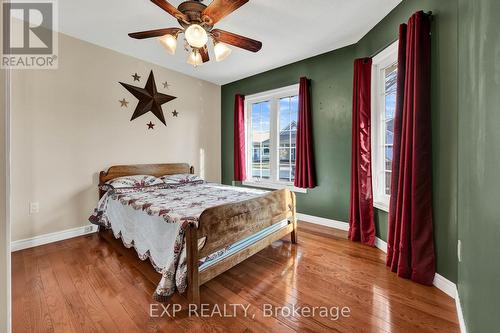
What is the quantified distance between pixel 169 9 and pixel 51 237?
2945 mm

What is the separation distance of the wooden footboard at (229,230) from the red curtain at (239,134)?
1.90 m

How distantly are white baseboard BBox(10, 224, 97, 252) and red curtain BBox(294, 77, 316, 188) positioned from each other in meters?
3.13

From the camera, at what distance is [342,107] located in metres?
3.10

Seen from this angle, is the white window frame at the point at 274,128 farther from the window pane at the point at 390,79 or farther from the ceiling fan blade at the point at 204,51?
the ceiling fan blade at the point at 204,51

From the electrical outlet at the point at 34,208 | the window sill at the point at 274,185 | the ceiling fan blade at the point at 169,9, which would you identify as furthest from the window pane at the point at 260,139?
the electrical outlet at the point at 34,208

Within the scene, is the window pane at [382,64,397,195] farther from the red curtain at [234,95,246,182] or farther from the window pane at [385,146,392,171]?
the red curtain at [234,95,246,182]

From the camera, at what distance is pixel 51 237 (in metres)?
2.69

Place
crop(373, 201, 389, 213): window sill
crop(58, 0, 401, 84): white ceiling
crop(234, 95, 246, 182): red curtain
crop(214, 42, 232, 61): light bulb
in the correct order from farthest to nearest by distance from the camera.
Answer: crop(234, 95, 246, 182): red curtain → crop(373, 201, 389, 213): window sill → crop(58, 0, 401, 84): white ceiling → crop(214, 42, 232, 61): light bulb

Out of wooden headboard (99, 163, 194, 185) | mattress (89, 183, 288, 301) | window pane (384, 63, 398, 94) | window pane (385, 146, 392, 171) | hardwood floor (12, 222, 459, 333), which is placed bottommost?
hardwood floor (12, 222, 459, 333)

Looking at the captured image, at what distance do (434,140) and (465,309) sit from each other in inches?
47.6

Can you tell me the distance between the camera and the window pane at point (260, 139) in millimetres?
4160

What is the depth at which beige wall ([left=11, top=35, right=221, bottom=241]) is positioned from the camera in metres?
2.49

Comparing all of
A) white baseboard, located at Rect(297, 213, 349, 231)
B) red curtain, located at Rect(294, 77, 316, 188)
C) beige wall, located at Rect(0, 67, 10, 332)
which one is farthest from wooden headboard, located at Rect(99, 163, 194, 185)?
beige wall, located at Rect(0, 67, 10, 332)

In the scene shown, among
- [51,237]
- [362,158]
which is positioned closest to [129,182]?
[51,237]
